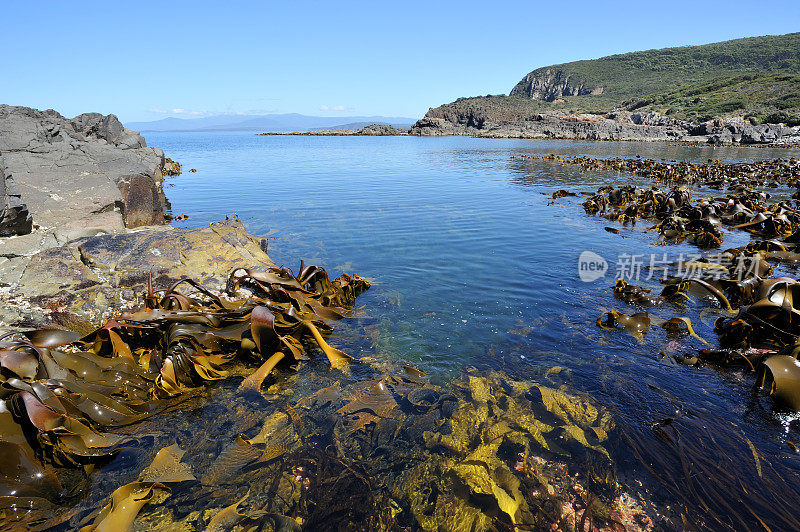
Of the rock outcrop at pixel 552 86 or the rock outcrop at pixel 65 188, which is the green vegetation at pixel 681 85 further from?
the rock outcrop at pixel 65 188

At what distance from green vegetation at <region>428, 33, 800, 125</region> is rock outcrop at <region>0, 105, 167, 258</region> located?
67.9 meters

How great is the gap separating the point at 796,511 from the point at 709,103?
86.8 meters

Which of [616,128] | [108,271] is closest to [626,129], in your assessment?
[616,128]

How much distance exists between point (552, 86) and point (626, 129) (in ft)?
344

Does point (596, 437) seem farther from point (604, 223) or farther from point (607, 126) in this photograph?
point (607, 126)

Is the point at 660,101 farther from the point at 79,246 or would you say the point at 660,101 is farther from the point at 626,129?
the point at 79,246

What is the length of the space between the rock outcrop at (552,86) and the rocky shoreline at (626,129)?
54694mm

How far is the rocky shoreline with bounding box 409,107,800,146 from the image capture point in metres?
45.3

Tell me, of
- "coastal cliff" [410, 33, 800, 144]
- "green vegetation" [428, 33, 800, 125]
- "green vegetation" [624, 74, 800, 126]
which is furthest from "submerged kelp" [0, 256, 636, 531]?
"green vegetation" [428, 33, 800, 125]

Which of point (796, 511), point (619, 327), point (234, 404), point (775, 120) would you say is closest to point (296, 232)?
point (234, 404)

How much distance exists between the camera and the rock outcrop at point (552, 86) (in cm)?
13550

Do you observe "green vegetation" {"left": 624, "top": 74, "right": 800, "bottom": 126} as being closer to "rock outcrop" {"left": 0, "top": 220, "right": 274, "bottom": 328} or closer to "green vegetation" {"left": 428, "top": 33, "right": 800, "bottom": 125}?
"green vegetation" {"left": 428, "top": 33, "right": 800, "bottom": 125}

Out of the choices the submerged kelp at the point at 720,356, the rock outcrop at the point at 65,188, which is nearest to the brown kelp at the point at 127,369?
the rock outcrop at the point at 65,188

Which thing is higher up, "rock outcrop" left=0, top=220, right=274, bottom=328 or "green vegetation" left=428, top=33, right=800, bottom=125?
"green vegetation" left=428, top=33, right=800, bottom=125
